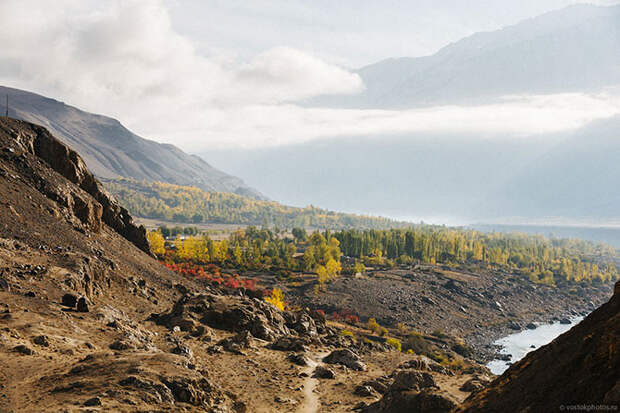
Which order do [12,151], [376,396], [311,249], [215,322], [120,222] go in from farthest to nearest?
[311,249]
[120,222]
[12,151]
[215,322]
[376,396]

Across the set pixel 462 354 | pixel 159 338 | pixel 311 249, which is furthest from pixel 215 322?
pixel 311 249

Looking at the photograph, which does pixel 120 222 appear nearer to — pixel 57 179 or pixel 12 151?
pixel 57 179

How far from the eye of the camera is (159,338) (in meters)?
45.0

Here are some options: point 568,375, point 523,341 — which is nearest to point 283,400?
point 568,375

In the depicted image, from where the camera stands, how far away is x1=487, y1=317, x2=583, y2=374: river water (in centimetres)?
10600

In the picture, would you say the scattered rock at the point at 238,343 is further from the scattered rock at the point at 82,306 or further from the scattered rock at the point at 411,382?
the scattered rock at the point at 411,382

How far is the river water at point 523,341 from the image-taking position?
106000 millimetres

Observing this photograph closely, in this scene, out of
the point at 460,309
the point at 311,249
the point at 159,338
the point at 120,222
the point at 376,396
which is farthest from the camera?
the point at 311,249

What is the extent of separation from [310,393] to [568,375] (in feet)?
86.5

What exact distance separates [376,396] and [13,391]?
28.8 meters

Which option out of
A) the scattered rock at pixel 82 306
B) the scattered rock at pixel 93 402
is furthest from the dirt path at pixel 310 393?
the scattered rock at pixel 82 306

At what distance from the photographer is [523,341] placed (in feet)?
427

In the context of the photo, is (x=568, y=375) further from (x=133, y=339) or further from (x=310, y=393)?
(x=133, y=339)

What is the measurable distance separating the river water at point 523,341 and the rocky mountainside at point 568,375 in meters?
88.1
